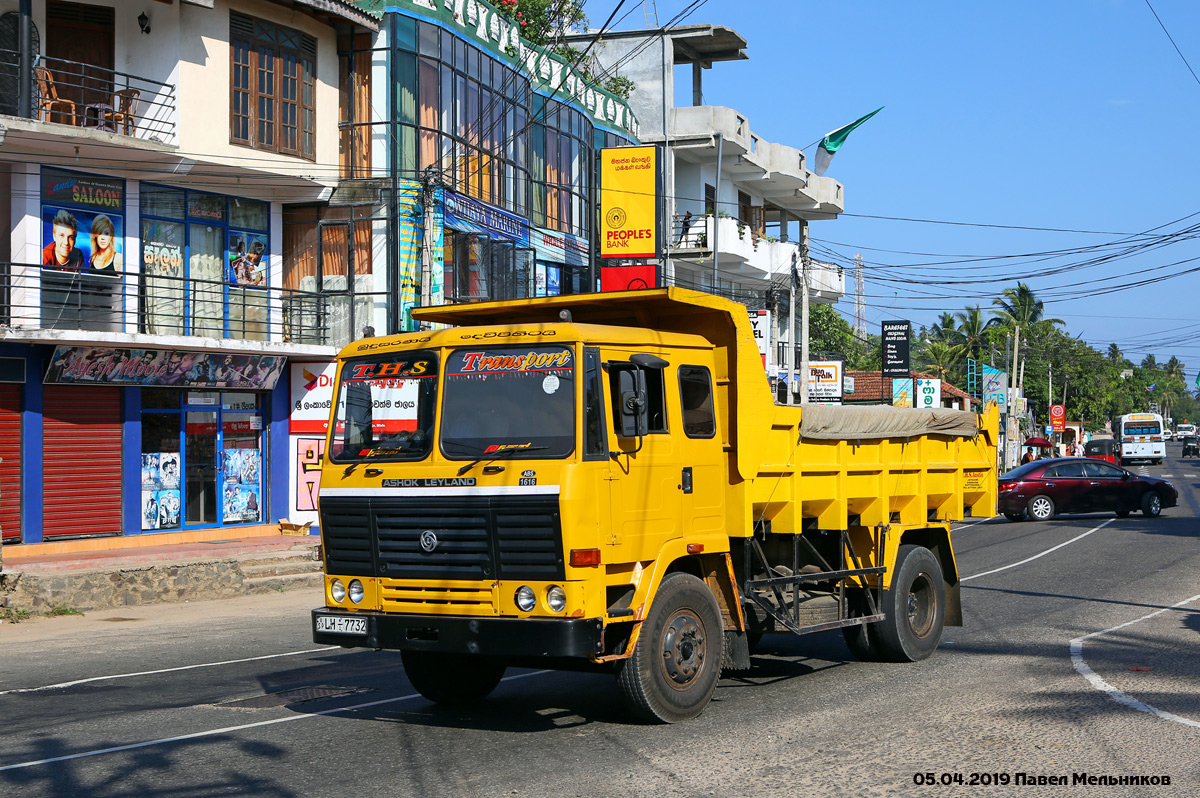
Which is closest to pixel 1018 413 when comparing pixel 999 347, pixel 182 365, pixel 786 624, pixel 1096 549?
pixel 999 347

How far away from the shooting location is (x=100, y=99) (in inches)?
886

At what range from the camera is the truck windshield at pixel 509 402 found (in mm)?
7633

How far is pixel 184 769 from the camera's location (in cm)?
703

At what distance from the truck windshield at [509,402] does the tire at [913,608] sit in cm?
435

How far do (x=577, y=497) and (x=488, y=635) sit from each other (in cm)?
106

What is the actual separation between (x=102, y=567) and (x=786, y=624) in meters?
12.4

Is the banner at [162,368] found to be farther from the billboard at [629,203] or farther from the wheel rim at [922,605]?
the wheel rim at [922,605]

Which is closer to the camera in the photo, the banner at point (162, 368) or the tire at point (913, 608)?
the tire at point (913, 608)

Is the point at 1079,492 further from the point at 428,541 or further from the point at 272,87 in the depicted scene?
the point at 428,541

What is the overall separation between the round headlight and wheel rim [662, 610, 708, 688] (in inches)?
39.6

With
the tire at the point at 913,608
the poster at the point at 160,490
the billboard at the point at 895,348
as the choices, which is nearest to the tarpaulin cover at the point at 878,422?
the tire at the point at 913,608

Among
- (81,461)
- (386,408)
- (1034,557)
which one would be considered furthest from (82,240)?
(1034,557)

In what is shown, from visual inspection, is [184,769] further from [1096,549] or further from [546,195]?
[546,195]

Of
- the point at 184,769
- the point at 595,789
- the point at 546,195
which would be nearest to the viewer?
the point at 595,789
